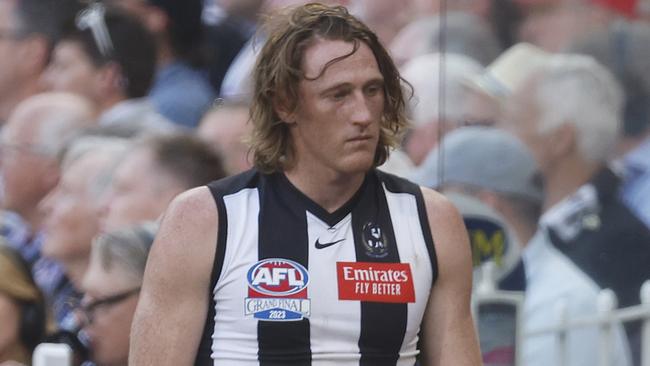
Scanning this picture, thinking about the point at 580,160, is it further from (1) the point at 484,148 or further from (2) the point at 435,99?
(2) the point at 435,99

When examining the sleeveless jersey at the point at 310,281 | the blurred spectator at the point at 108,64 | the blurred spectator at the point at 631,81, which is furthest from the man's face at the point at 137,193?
the sleeveless jersey at the point at 310,281

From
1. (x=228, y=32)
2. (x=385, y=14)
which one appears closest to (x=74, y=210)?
(x=228, y=32)

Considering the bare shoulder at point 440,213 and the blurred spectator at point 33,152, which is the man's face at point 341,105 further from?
the blurred spectator at point 33,152

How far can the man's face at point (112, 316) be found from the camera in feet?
16.4

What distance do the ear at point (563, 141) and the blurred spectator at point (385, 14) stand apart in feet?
2.19

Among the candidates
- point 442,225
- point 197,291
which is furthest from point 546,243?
point 197,291

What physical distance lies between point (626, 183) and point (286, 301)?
2245 millimetres

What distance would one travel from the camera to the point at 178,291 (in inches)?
124

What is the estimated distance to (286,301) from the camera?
3129 mm

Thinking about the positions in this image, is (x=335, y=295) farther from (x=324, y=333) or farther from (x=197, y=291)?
(x=197, y=291)

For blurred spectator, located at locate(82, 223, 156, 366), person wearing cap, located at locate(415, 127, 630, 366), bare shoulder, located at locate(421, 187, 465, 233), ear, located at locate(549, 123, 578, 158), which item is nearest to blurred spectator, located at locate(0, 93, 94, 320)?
blurred spectator, located at locate(82, 223, 156, 366)

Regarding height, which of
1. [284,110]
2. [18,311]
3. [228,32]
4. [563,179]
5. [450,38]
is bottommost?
[18,311]

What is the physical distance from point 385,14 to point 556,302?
1.19 metres

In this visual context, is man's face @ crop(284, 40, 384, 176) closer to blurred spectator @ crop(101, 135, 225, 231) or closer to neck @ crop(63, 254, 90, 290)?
blurred spectator @ crop(101, 135, 225, 231)
